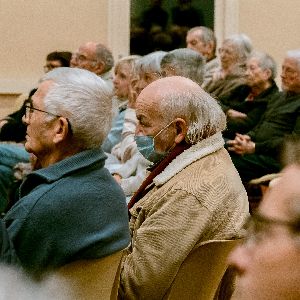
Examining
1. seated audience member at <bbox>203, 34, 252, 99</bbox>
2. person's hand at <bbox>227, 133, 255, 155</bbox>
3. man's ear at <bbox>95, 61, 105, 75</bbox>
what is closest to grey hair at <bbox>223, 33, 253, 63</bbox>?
seated audience member at <bbox>203, 34, 252, 99</bbox>

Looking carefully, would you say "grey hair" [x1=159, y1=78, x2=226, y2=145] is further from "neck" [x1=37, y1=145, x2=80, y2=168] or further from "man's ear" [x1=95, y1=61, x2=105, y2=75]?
"man's ear" [x1=95, y1=61, x2=105, y2=75]

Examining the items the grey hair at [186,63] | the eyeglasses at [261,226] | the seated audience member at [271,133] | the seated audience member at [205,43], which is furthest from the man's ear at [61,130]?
the seated audience member at [205,43]

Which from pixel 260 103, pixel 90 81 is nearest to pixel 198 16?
pixel 260 103

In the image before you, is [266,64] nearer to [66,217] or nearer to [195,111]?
[195,111]

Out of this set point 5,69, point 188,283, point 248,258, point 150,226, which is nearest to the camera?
point 248,258

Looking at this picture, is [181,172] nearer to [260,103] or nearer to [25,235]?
[25,235]

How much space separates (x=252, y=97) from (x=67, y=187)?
12.0 feet

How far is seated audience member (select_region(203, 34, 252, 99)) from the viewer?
5902 mm

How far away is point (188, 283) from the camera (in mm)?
2430

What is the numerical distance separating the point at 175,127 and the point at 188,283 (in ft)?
2.42

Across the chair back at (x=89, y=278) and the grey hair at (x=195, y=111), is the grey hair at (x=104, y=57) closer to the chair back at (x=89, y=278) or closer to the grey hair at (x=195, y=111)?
the grey hair at (x=195, y=111)

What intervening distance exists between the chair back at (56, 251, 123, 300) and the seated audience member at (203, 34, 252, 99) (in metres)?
3.79

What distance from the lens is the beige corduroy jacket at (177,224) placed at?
2.53 m

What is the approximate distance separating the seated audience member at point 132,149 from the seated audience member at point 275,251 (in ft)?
8.21
